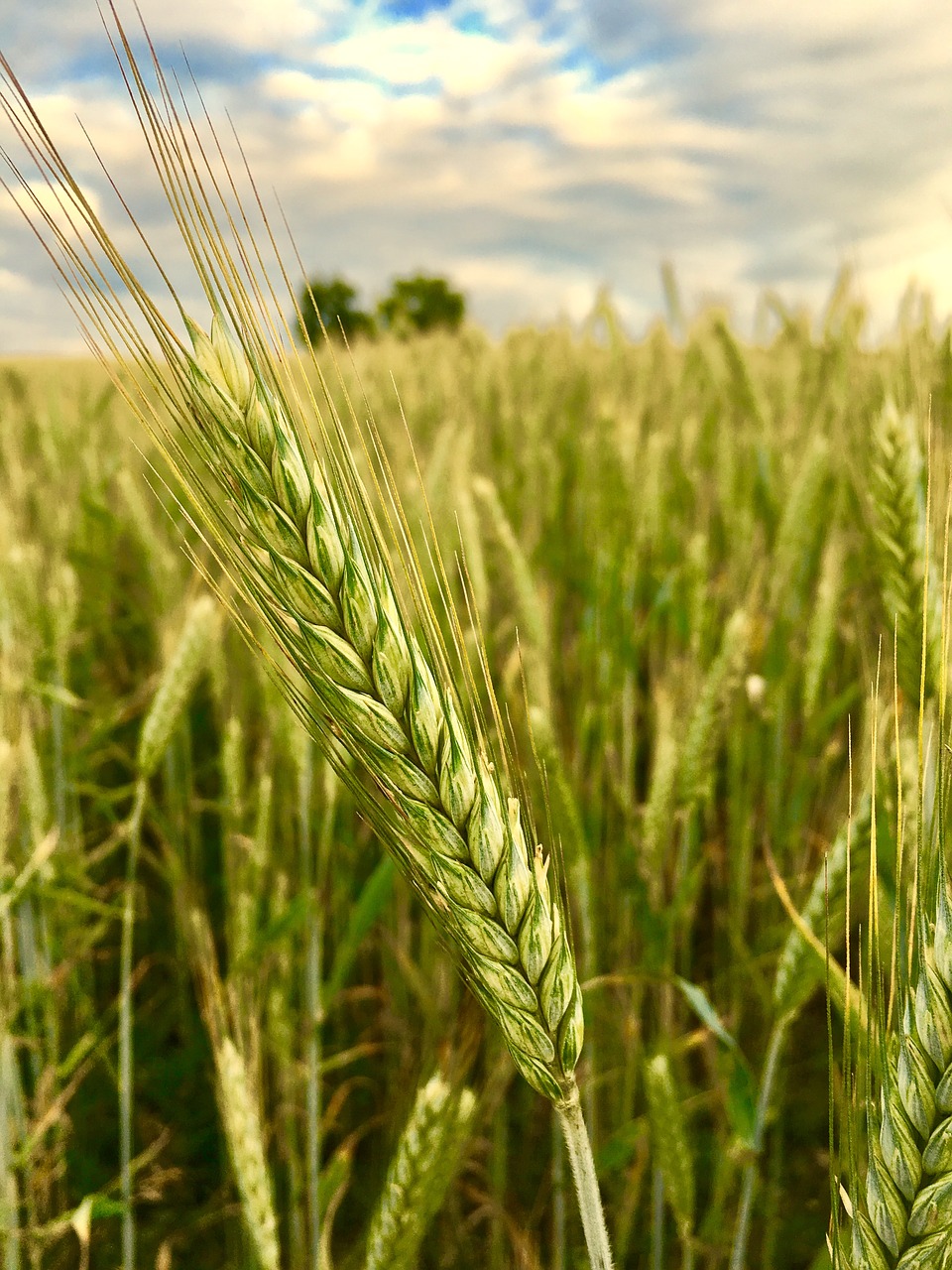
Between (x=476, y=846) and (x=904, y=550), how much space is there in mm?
788

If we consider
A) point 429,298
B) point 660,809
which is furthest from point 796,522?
point 429,298

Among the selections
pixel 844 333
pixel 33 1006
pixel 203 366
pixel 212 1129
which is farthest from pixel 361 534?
pixel 844 333

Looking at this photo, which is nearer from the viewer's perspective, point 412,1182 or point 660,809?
point 412,1182

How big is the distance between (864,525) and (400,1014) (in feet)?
4.00

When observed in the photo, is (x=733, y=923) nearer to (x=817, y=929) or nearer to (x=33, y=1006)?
(x=817, y=929)

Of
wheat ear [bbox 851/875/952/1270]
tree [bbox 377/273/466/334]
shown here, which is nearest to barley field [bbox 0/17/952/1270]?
wheat ear [bbox 851/875/952/1270]

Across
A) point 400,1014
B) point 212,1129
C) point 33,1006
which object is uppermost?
point 33,1006

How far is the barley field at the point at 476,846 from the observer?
0.58m

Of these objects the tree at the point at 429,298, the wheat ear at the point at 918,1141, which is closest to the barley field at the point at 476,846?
the wheat ear at the point at 918,1141

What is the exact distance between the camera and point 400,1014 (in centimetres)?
170

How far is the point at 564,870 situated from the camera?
1.15 metres

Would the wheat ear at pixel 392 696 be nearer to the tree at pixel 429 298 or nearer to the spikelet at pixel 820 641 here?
the spikelet at pixel 820 641

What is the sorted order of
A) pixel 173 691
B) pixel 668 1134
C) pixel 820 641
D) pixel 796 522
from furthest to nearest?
pixel 796 522 → pixel 820 641 → pixel 173 691 → pixel 668 1134

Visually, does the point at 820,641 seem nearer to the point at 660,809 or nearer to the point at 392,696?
the point at 660,809
